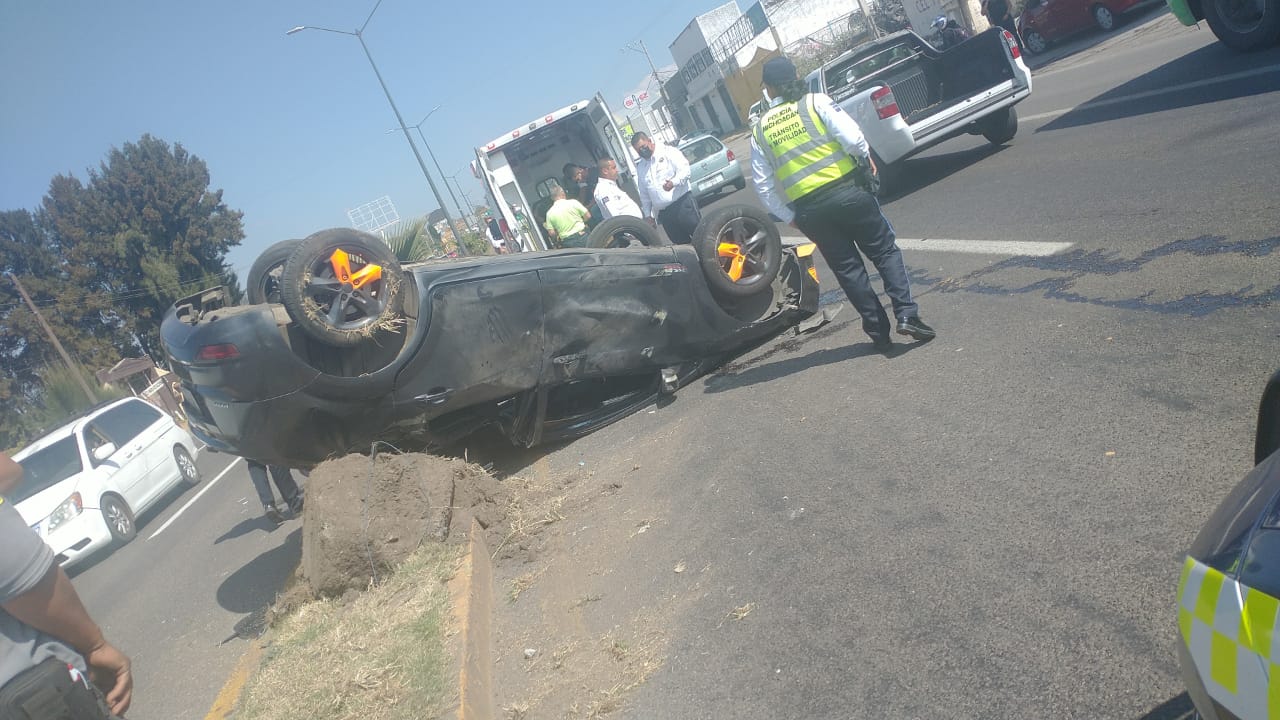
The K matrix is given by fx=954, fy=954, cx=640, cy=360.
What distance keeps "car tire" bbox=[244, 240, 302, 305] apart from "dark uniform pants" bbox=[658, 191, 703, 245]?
4.32 meters

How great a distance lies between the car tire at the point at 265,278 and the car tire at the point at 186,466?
364 inches

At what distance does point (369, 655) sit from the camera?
425 cm

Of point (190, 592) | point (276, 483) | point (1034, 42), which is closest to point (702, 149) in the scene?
point (1034, 42)

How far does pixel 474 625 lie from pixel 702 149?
808 inches

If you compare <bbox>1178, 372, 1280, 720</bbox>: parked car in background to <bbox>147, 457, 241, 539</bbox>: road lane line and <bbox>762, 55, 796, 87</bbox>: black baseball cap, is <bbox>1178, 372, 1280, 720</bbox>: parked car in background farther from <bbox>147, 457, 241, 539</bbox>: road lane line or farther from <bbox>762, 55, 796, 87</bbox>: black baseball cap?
<bbox>147, 457, 241, 539</bbox>: road lane line

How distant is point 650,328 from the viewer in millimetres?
6832

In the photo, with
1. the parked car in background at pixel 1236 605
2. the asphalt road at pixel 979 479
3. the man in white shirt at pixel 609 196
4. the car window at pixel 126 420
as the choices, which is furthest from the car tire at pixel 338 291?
the car window at pixel 126 420

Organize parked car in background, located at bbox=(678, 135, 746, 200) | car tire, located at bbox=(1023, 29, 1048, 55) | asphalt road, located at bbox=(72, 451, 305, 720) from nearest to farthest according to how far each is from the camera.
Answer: asphalt road, located at bbox=(72, 451, 305, 720), car tire, located at bbox=(1023, 29, 1048, 55), parked car in background, located at bbox=(678, 135, 746, 200)

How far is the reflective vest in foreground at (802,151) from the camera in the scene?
585 centimetres

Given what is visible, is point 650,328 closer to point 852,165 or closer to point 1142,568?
point 852,165

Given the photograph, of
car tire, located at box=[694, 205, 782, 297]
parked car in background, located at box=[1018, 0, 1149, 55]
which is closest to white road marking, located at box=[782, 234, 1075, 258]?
car tire, located at box=[694, 205, 782, 297]

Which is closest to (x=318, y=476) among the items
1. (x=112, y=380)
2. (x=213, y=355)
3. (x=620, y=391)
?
(x=213, y=355)

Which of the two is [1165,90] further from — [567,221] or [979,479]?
[979,479]

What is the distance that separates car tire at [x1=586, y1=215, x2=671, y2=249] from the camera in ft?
25.4
